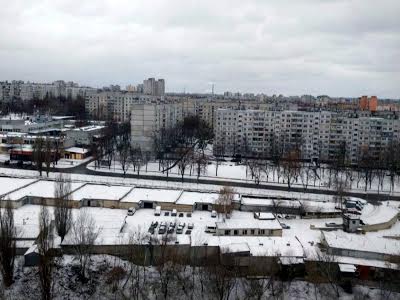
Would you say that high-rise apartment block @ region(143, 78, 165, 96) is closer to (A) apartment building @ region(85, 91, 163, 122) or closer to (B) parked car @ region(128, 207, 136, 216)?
(A) apartment building @ region(85, 91, 163, 122)

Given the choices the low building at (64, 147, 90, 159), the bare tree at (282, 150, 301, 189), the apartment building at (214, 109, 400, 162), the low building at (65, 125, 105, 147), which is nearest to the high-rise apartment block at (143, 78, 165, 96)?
the apartment building at (214, 109, 400, 162)

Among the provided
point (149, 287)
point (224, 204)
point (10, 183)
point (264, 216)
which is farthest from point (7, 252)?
point (264, 216)

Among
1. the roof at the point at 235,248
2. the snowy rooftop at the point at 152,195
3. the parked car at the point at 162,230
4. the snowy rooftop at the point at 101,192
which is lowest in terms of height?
the roof at the point at 235,248

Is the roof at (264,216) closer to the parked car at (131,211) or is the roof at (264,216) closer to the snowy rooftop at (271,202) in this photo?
the snowy rooftop at (271,202)

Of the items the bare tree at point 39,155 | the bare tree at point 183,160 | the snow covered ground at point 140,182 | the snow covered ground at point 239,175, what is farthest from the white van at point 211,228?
the bare tree at point 39,155

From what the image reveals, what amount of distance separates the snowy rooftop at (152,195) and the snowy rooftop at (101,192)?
349mm

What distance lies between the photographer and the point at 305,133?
3472cm

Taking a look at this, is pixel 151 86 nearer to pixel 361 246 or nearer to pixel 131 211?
pixel 131 211

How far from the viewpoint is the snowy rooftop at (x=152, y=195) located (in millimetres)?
17812

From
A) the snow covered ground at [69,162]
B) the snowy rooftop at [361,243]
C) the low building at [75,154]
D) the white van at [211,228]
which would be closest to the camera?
the snowy rooftop at [361,243]

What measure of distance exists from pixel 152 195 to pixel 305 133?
20.0m

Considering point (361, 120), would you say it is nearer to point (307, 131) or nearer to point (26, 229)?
point (307, 131)

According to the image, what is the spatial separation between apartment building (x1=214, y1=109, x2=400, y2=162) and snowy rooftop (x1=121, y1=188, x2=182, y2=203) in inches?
584

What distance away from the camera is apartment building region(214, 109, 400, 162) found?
110 feet
